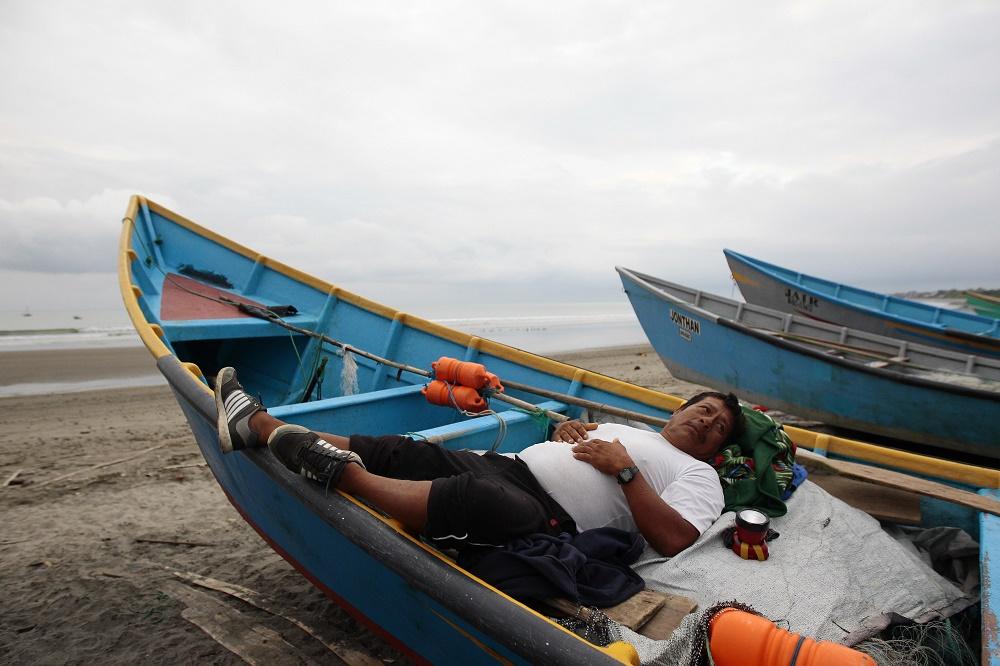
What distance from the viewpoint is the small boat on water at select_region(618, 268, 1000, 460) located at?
226 inches

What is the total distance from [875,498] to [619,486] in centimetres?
128

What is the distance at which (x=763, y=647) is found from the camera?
139 cm

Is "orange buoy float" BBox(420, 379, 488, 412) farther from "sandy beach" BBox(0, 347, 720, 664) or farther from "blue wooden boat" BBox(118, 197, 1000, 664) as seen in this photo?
"sandy beach" BBox(0, 347, 720, 664)

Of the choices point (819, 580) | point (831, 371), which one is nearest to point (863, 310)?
point (831, 371)

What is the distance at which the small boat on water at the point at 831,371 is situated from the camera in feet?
18.8

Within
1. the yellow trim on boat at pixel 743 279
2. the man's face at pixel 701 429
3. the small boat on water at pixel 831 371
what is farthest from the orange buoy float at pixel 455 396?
the yellow trim on boat at pixel 743 279

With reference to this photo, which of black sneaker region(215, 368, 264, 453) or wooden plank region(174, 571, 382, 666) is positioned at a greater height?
black sneaker region(215, 368, 264, 453)

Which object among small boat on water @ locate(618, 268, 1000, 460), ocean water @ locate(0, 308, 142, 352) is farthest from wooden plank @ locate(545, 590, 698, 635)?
ocean water @ locate(0, 308, 142, 352)

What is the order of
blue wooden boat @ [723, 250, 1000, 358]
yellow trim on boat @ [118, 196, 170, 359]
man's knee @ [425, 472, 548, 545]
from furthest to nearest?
1. blue wooden boat @ [723, 250, 1000, 358]
2. yellow trim on boat @ [118, 196, 170, 359]
3. man's knee @ [425, 472, 548, 545]

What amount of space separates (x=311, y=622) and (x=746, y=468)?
2.37 metres

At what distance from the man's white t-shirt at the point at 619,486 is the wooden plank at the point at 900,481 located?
679 mm

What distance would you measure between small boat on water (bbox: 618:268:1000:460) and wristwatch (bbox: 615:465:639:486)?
17.0 ft

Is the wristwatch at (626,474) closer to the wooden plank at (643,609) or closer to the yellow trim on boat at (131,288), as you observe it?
the wooden plank at (643,609)

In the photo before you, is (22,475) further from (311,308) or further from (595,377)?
(595,377)
